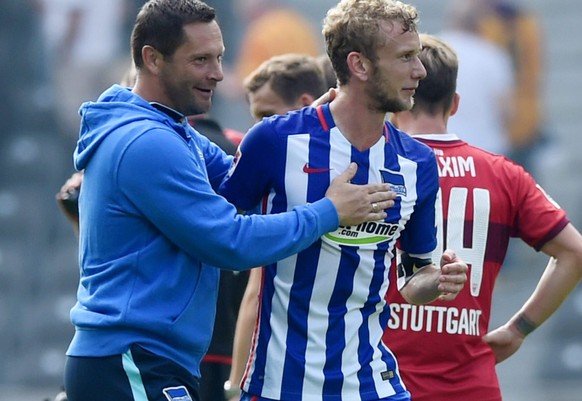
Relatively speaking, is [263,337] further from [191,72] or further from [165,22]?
[165,22]

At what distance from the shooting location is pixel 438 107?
185 inches

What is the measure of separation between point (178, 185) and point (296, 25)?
763 centimetres

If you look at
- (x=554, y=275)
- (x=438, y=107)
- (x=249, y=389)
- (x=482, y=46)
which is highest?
(x=482, y=46)

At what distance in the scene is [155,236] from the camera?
3727 millimetres

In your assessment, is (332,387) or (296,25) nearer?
(332,387)

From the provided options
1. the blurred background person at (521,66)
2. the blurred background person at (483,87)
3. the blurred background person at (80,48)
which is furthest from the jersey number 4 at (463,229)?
the blurred background person at (80,48)

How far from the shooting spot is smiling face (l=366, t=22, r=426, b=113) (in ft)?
12.8

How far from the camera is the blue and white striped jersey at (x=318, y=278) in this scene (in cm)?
384

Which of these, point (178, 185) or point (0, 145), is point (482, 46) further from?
point (178, 185)

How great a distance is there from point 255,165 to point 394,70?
524 mm

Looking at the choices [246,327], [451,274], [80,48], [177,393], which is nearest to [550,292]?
[451,274]

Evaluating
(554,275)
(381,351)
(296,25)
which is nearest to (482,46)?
(296,25)

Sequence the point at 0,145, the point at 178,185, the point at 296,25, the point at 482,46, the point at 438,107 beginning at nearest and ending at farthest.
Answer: the point at 178,185 → the point at 438,107 → the point at 482,46 → the point at 296,25 → the point at 0,145

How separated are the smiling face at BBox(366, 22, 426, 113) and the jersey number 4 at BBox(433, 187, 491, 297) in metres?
0.75
